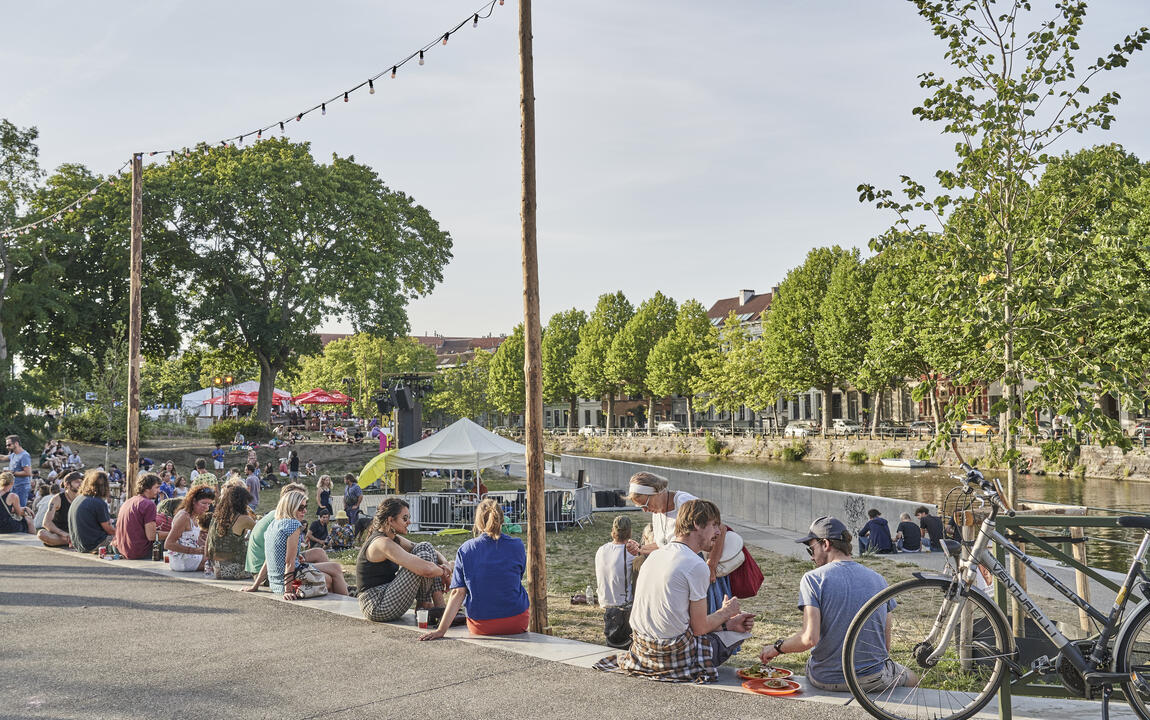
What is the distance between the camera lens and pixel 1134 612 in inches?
183

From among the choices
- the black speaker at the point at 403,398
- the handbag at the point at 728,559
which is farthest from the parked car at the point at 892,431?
the handbag at the point at 728,559

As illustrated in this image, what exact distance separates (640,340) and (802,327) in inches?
1024

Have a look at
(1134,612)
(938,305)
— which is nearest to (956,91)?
(938,305)

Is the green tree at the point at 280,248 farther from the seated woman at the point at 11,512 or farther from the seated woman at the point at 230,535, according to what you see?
the seated woman at the point at 230,535

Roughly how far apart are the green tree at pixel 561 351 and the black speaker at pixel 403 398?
6803 cm

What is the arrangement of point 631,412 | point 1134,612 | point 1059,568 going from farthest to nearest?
1. point 631,412
2. point 1059,568
3. point 1134,612

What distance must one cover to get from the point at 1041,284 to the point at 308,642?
6587mm

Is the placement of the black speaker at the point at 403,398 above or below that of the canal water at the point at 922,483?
above

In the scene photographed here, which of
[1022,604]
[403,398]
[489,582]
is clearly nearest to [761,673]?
[1022,604]

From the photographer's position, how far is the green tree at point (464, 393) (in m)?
109

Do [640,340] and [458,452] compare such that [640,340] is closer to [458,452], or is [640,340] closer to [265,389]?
[265,389]

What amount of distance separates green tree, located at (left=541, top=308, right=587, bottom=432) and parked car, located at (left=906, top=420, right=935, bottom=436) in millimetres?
45053

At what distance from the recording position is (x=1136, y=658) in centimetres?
467

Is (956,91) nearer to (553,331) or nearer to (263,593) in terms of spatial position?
(263,593)
